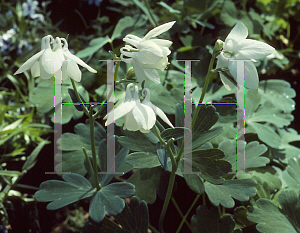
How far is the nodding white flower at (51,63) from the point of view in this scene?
25.0 inches

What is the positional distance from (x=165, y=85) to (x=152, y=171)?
0.45 metres

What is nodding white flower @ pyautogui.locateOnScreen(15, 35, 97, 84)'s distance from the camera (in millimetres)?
635

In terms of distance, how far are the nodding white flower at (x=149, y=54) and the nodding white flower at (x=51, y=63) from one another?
102 millimetres

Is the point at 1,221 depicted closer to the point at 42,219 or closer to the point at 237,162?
the point at 42,219

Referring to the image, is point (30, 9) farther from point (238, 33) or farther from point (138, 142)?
point (238, 33)

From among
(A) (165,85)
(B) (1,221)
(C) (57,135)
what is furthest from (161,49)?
(B) (1,221)

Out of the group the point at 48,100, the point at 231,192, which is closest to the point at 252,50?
the point at 231,192

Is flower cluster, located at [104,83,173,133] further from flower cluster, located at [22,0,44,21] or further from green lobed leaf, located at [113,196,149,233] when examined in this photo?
flower cluster, located at [22,0,44,21]

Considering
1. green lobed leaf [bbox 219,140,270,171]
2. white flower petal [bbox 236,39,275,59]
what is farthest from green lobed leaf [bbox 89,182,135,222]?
white flower petal [bbox 236,39,275,59]

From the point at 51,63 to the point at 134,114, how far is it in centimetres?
23

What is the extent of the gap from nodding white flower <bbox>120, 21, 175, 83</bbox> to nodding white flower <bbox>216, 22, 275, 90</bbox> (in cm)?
15

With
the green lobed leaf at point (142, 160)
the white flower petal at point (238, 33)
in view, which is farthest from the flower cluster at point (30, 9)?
the white flower petal at point (238, 33)

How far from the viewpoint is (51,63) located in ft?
2.08

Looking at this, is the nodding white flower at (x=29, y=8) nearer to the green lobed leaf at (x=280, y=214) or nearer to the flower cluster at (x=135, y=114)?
the flower cluster at (x=135, y=114)
